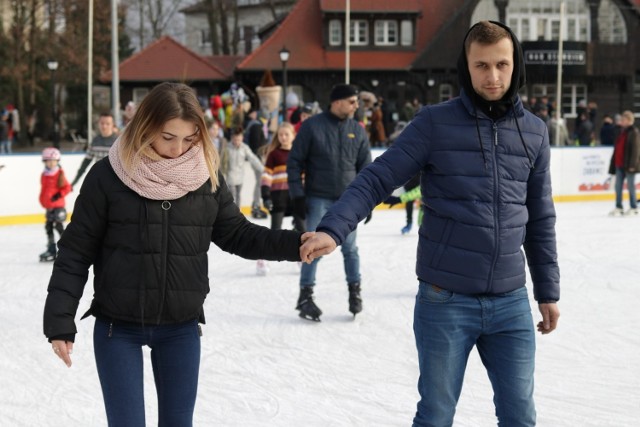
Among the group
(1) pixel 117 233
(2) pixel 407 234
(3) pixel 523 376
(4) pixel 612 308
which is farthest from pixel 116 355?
(2) pixel 407 234

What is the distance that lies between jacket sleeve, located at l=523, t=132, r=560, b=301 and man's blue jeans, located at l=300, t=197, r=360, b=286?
3433mm

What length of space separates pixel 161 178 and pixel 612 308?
4.94 meters

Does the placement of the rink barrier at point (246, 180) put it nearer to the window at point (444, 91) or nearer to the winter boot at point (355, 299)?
the winter boot at point (355, 299)

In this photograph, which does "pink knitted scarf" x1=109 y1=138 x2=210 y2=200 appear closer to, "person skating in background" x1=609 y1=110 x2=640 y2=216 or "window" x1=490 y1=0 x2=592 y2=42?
"person skating in background" x1=609 y1=110 x2=640 y2=216

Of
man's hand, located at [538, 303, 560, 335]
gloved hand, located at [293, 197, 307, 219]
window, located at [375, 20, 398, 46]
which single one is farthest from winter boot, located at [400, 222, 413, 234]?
window, located at [375, 20, 398, 46]

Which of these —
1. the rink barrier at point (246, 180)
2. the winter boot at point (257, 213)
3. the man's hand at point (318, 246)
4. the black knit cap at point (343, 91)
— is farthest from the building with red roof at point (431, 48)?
the man's hand at point (318, 246)

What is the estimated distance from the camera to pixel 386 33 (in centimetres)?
3516

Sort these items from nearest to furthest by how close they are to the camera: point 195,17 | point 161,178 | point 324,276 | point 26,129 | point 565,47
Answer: point 161,178
point 324,276
point 26,129
point 565,47
point 195,17

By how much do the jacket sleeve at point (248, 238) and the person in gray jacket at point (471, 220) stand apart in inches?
5.0

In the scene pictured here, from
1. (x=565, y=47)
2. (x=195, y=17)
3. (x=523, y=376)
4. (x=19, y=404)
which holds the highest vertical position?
(x=195, y=17)

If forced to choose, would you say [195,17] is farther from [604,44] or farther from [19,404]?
[19,404]

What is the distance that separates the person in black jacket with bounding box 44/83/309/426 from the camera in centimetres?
276

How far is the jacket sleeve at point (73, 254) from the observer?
2.75 m

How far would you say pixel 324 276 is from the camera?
861 cm
